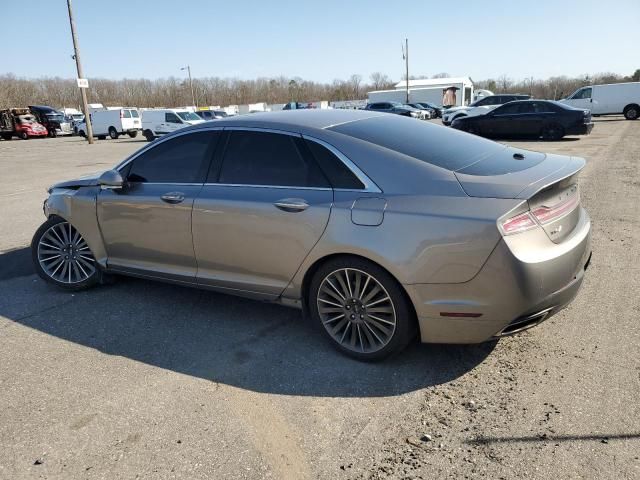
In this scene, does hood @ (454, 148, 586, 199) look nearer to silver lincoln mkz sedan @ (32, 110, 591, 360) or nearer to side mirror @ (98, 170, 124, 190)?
silver lincoln mkz sedan @ (32, 110, 591, 360)

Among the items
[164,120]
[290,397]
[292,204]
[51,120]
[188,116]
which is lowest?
[290,397]

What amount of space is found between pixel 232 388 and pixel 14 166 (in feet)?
61.7

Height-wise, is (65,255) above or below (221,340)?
above

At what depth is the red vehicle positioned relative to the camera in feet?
128

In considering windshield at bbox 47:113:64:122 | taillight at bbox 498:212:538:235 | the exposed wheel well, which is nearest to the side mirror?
the exposed wheel well

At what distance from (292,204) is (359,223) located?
1.79 ft

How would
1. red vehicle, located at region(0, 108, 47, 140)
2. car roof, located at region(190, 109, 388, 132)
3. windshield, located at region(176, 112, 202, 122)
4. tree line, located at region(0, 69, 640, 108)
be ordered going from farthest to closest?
tree line, located at region(0, 69, 640, 108) < red vehicle, located at region(0, 108, 47, 140) < windshield, located at region(176, 112, 202, 122) < car roof, located at region(190, 109, 388, 132)

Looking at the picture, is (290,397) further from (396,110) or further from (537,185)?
(396,110)

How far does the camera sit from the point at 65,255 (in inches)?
200

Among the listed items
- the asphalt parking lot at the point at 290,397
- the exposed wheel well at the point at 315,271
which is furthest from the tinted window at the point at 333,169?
the asphalt parking lot at the point at 290,397

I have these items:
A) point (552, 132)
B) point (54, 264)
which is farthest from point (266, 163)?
point (552, 132)

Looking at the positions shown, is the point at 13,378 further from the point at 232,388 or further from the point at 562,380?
the point at 562,380

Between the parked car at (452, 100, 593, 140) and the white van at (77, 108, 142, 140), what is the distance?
2404 centimetres

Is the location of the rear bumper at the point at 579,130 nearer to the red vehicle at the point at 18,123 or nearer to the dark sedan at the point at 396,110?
the dark sedan at the point at 396,110
